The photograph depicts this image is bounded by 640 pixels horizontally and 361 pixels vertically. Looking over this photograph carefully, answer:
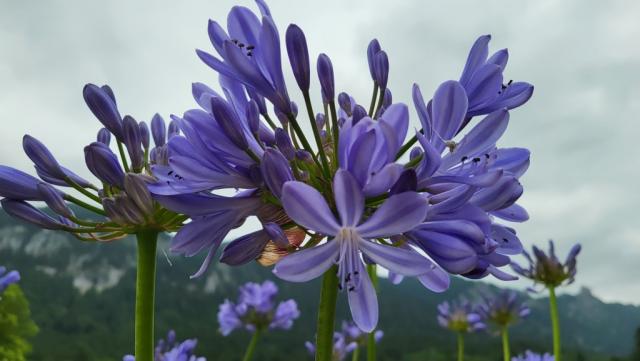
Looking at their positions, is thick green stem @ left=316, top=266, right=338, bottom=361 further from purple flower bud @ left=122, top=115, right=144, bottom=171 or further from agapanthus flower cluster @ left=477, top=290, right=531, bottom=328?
agapanthus flower cluster @ left=477, top=290, right=531, bottom=328

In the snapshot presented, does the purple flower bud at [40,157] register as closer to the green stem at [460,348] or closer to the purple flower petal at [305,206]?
the purple flower petal at [305,206]

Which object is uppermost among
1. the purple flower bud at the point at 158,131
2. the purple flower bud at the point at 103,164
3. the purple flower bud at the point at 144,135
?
the purple flower bud at the point at 158,131

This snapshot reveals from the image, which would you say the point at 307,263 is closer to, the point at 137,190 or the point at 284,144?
the point at 284,144

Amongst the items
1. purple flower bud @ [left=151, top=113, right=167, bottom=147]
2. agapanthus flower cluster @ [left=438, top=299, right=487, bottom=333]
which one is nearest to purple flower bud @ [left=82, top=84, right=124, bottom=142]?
purple flower bud @ [left=151, top=113, right=167, bottom=147]

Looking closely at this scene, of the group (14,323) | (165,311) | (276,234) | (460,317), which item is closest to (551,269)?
(460,317)

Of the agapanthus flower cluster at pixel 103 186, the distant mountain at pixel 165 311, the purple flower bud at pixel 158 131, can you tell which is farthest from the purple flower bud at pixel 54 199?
the distant mountain at pixel 165 311

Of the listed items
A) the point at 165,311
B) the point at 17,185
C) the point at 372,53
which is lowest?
the point at 17,185
